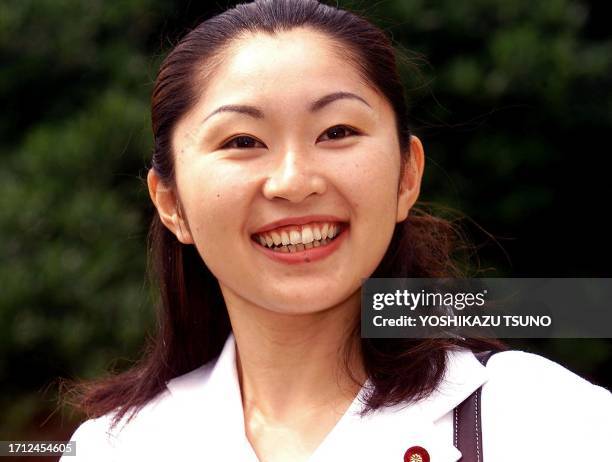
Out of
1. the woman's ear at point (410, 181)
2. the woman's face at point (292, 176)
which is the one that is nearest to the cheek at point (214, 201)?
the woman's face at point (292, 176)

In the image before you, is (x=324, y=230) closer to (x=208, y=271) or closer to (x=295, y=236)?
(x=295, y=236)

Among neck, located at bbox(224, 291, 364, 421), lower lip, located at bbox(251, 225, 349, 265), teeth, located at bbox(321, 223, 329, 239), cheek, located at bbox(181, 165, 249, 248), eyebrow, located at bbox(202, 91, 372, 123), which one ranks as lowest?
neck, located at bbox(224, 291, 364, 421)

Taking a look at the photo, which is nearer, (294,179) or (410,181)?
(294,179)

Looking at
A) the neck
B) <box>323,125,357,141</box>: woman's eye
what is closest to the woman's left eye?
<box>323,125,357,141</box>: woman's eye

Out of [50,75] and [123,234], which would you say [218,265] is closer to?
[123,234]

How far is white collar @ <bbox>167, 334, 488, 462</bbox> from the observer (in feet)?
6.31

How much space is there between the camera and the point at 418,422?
1.94 metres

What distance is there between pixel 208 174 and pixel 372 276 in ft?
1.38

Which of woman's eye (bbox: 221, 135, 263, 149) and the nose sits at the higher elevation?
woman's eye (bbox: 221, 135, 263, 149)

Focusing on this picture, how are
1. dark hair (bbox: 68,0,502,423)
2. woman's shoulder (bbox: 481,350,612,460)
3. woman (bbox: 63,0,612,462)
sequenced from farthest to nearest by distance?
dark hair (bbox: 68,0,502,423) → woman (bbox: 63,0,612,462) → woman's shoulder (bbox: 481,350,612,460)

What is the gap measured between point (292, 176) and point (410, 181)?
357 millimetres

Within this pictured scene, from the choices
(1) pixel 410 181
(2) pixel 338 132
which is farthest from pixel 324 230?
(1) pixel 410 181

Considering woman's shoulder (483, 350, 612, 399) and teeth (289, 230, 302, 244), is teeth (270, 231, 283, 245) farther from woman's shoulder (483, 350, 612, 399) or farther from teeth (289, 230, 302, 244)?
woman's shoulder (483, 350, 612, 399)

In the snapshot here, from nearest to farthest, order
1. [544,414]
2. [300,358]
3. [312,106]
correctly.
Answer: [544,414] → [312,106] → [300,358]
